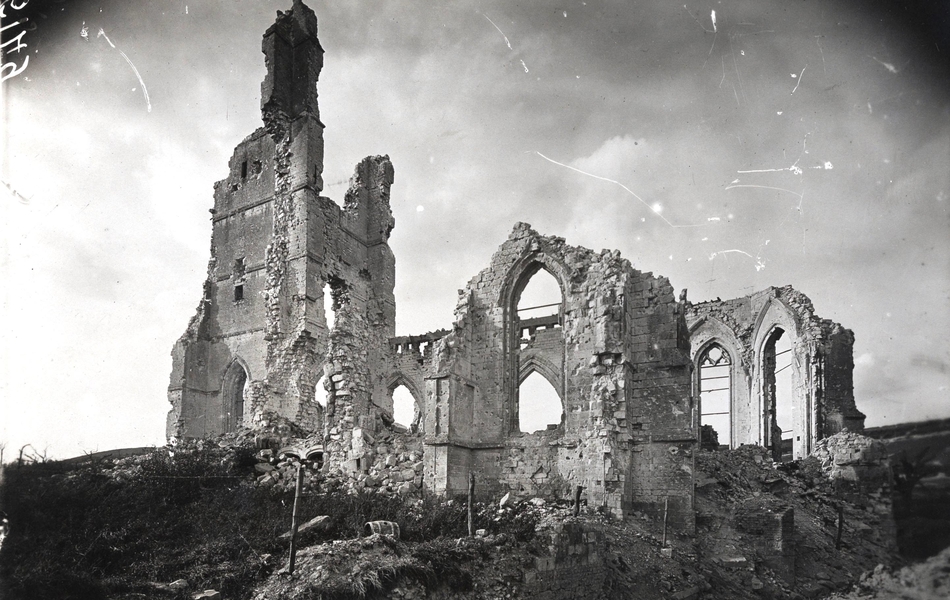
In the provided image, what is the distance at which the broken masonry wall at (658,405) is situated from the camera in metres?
10.5

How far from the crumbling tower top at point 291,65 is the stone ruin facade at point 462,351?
0.07 m

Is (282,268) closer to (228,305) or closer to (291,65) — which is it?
(228,305)

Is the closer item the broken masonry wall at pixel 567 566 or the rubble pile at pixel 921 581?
the rubble pile at pixel 921 581

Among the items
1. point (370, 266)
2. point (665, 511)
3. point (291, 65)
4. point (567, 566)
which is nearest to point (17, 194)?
point (567, 566)

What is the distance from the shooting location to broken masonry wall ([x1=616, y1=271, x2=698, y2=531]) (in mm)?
10484

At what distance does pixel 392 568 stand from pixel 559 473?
5.71 m

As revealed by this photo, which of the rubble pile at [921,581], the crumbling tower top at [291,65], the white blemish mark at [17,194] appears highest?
the crumbling tower top at [291,65]

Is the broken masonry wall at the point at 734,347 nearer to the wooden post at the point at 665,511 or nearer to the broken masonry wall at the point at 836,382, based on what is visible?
the broken masonry wall at the point at 836,382

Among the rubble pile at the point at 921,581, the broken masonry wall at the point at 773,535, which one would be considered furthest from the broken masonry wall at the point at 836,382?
the rubble pile at the point at 921,581

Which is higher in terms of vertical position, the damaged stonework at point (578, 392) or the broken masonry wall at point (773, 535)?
the damaged stonework at point (578, 392)

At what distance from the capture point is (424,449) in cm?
→ 1185

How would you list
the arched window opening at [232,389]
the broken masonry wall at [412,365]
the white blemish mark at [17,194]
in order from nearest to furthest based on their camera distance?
1. the white blemish mark at [17,194]
2. the arched window opening at [232,389]
3. the broken masonry wall at [412,365]

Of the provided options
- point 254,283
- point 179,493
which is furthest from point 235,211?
point 179,493

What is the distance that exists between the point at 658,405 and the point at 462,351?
12.8 ft
